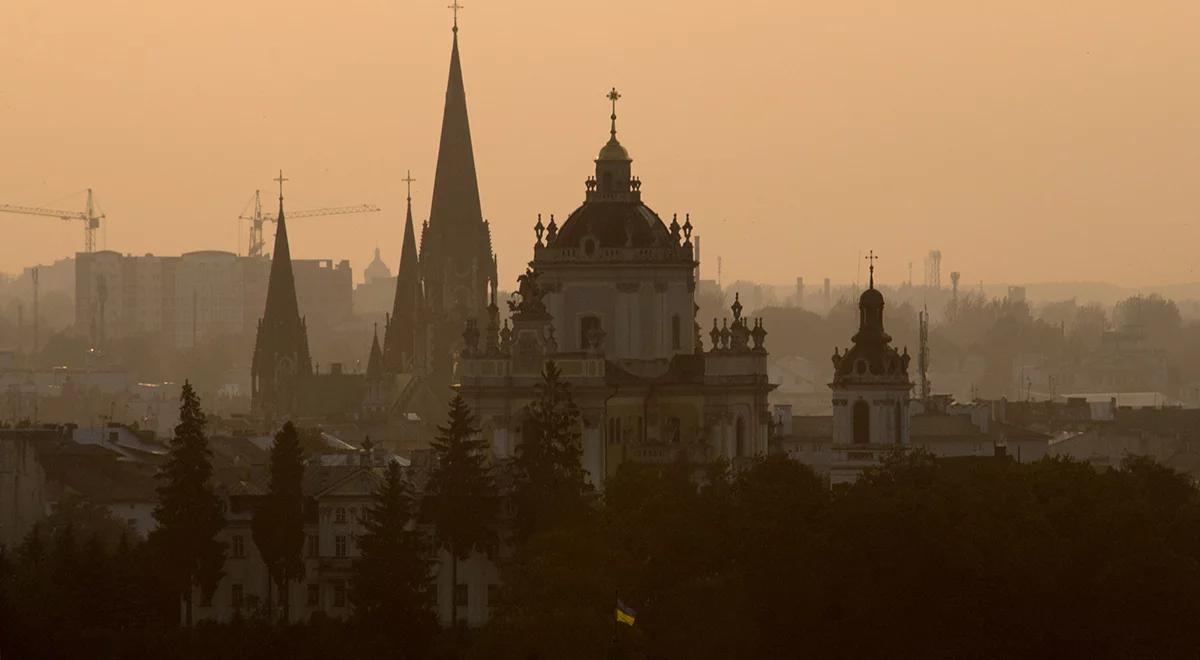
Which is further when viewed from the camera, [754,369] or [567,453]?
[754,369]

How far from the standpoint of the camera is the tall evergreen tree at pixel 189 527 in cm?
14362

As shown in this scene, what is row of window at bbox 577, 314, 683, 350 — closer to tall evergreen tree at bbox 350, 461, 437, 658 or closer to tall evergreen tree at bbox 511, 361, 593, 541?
tall evergreen tree at bbox 511, 361, 593, 541

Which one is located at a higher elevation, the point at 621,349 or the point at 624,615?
the point at 621,349

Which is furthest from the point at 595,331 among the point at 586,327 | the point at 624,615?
the point at 624,615

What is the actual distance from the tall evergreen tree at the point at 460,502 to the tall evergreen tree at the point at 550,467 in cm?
93

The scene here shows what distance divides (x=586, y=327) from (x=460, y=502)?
23.3 meters

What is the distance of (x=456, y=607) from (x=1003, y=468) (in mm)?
17349

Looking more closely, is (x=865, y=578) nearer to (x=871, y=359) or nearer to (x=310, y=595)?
(x=310, y=595)

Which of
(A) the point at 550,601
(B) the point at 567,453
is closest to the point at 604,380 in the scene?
(B) the point at 567,453

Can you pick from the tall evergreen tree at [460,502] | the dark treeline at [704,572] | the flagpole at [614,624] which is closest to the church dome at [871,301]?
the dark treeline at [704,572]

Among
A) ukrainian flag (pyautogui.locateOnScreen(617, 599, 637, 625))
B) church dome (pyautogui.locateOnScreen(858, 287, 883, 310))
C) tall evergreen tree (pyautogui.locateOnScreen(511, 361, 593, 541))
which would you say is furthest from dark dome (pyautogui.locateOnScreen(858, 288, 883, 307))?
ukrainian flag (pyautogui.locateOnScreen(617, 599, 637, 625))

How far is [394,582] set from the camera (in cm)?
13638

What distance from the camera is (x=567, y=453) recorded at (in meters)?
150

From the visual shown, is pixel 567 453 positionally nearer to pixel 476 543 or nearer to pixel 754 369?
pixel 476 543
